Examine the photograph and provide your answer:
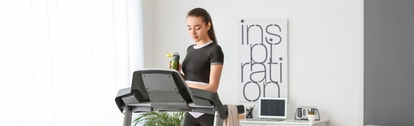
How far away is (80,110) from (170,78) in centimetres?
254

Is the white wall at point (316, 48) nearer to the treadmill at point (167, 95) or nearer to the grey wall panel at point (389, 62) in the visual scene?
the grey wall panel at point (389, 62)

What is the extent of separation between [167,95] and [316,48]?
3.40m

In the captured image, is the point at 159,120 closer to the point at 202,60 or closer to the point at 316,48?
the point at 316,48

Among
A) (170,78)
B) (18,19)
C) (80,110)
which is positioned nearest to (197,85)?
(170,78)

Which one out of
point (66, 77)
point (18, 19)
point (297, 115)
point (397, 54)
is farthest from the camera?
point (297, 115)

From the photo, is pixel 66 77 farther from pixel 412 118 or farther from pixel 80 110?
pixel 412 118

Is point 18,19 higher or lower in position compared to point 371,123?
higher

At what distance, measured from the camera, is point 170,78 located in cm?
351

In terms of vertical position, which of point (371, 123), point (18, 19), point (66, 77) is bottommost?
point (371, 123)

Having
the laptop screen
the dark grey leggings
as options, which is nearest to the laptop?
the laptop screen

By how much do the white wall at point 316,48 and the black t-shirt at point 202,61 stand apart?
8.46ft

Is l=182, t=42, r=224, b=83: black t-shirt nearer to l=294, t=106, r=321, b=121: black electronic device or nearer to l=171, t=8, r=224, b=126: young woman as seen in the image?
l=171, t=8, r=224, b=126: young woman

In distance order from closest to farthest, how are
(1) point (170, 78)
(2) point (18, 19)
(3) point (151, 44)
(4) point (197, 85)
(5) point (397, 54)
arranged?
(1) point (170, 78) → (4) point (197, 85) → (2) point (18, 19) → (5) point (397, 54) → (3) point (151, 44)

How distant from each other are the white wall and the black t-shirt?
258cm
